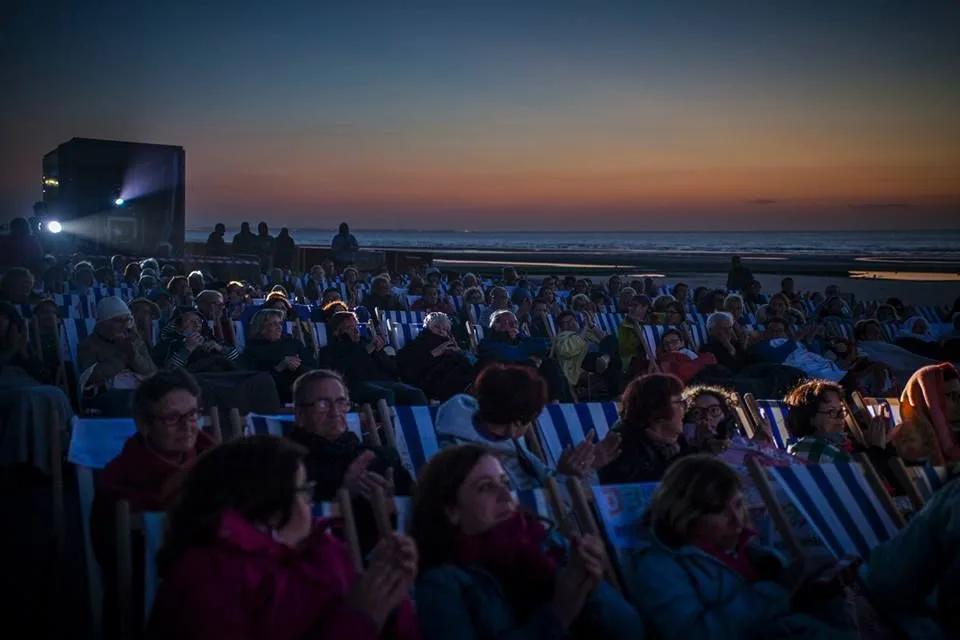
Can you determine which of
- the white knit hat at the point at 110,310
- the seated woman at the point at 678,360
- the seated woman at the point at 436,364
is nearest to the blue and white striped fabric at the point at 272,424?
the white knit hat at the point at 110,310

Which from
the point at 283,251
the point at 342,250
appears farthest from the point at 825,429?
the point at 283,251

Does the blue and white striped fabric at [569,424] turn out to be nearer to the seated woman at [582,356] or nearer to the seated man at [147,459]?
the seated man at [147,459]

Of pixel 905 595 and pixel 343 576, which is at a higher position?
pixel 343 576

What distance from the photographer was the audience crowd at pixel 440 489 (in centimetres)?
201

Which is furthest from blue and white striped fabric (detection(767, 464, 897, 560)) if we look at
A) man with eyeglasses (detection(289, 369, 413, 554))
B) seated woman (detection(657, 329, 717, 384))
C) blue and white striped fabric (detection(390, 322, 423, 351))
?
blue and white striped fabric (detection(390, 322, 423, 351))

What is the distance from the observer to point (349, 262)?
18031 millimetres

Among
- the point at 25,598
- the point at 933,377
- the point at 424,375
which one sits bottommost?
the point at 25,598

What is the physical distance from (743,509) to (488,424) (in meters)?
1.22

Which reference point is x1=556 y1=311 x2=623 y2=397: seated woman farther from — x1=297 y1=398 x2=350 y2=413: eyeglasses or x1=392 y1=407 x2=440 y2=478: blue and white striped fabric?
x1=297 y1=398 x2=350 y2=413: eyeglasses

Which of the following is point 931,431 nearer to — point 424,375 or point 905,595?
point 905,595

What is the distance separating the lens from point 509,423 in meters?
3.62

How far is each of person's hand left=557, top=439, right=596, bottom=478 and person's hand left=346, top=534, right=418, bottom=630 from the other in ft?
4.94

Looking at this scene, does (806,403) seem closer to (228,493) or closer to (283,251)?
(228,493)

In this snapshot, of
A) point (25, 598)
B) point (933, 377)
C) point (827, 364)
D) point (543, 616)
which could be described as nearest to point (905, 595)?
point (543, 616)
